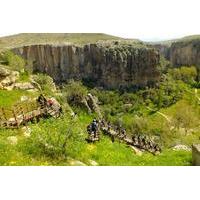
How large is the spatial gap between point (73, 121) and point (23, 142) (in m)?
1.65

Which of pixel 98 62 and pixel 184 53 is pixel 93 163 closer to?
pixel 98 62

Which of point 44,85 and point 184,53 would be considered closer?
point 44,85

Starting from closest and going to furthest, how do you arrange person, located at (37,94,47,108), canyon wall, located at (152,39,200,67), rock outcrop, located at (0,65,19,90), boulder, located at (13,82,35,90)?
person, located at (37,94,47,108) → rock outcrop, located at (0,65,19,90) → boulder, located at (13,82,35,90) → canyon wall, located at (152,39,200,67)

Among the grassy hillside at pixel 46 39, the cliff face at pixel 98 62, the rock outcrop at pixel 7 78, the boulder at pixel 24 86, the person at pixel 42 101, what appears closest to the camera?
the person at pixel 42 101

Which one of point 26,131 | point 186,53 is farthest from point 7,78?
point 186,53

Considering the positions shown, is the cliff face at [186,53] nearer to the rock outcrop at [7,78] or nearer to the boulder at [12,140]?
the rock outcrop at [7,78]

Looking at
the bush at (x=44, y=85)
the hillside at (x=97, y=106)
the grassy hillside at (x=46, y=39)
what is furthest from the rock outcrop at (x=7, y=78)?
the grassy hillside at (x=46, y=39)

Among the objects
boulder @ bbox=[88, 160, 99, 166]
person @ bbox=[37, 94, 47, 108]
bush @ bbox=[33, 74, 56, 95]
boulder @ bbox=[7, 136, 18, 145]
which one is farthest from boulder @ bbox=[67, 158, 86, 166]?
bush @ bbox=[33, 74, 56, 95]

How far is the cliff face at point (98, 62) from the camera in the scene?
374 ft

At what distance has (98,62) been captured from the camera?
12394cm

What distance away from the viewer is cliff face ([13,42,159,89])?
374 ft

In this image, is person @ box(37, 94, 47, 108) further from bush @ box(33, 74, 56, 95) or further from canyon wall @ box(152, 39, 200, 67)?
canyon wall @ box(152, 39, 200, 67)

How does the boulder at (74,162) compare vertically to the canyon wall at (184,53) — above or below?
above

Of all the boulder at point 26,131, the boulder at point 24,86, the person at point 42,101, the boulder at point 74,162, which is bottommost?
the boulder at point 24,86
